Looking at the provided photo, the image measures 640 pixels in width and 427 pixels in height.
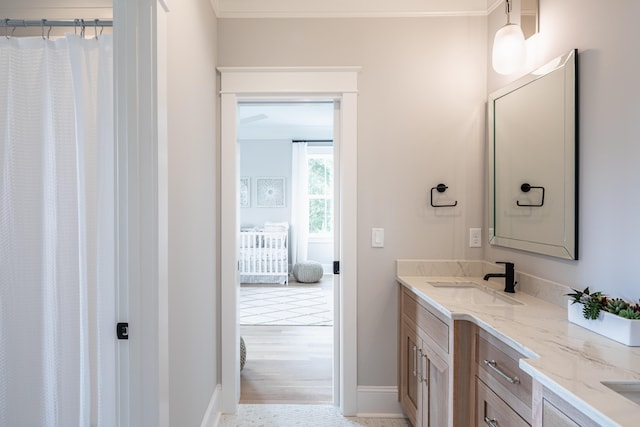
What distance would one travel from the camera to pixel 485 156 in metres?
2.17

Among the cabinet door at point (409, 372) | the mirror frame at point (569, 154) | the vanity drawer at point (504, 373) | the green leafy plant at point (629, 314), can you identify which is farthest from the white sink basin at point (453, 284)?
the green leafy plant at point (629, 314)

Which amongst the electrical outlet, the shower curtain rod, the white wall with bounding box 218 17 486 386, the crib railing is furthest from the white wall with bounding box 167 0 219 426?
the crib railing

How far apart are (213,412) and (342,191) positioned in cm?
159

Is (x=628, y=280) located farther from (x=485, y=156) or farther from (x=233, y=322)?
(x=233, y=322)

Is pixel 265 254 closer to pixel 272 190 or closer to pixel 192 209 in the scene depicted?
pixel 272 190

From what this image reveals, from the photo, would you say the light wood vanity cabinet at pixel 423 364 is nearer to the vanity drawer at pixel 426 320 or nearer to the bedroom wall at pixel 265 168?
the vanity drawer at pixel 426 320

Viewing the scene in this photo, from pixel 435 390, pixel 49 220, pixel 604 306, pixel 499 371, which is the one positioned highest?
pixel 49 220

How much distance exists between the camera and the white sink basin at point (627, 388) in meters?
0.82

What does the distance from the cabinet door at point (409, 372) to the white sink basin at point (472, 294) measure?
1.11 ft

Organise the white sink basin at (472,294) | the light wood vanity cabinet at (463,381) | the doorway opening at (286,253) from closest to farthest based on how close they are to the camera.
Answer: the light wood vanity cabinet at (463,381)
the white sink basin at (472,294)
the doorway opening at (286,253)

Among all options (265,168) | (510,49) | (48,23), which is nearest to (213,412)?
(48,23)

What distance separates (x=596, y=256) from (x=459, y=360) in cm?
72

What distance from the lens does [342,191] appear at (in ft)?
7.16

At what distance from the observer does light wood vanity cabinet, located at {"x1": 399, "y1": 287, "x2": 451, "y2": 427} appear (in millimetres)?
1525
